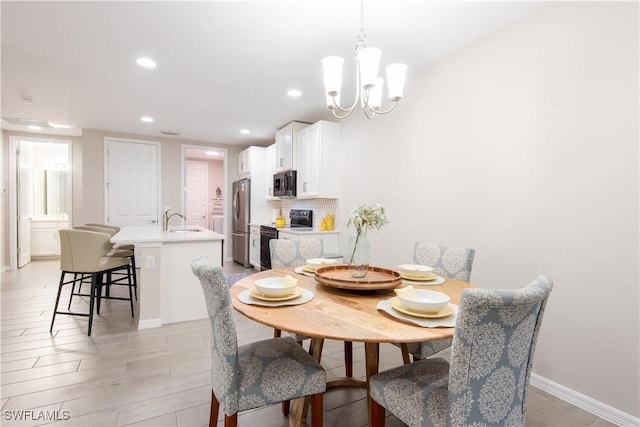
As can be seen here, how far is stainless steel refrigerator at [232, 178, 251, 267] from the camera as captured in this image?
565 cm

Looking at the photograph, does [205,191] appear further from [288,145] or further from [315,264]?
[315,264]

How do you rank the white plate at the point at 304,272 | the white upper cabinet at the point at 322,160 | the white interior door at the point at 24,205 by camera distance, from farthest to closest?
the white interior door at the point at 24,205 → the white upper cabinet at the point at 322,160 → the white plate at the point at 304,272

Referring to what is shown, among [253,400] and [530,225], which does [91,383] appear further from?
[530,225]

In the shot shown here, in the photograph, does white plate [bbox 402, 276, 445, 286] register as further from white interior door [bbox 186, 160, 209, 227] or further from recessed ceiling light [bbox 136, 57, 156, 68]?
white interior door [bbox 186, 160, 209, 227]

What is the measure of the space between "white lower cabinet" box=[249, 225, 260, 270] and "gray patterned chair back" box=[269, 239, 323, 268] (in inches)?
113

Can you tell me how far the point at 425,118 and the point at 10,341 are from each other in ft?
13.3

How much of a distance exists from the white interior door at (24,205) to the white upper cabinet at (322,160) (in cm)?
543

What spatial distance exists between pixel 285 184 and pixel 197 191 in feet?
14.1

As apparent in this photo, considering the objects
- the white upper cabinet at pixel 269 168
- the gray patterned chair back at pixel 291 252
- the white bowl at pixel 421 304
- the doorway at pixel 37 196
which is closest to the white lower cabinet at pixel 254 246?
the white upper cabinet at pixel 269 168

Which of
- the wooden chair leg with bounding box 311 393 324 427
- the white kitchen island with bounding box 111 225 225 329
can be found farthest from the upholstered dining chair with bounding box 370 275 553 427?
the white kitchen island with bounding box 111 225 225 329

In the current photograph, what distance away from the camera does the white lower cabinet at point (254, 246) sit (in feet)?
17.5

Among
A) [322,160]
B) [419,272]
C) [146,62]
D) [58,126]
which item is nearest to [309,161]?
[322,160]

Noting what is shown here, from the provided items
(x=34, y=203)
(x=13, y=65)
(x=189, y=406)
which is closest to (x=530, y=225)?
(x=189, y=406)

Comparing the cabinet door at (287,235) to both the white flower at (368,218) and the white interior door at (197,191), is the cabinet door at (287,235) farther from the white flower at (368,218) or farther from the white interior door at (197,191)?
the white interior door at (197,191)
